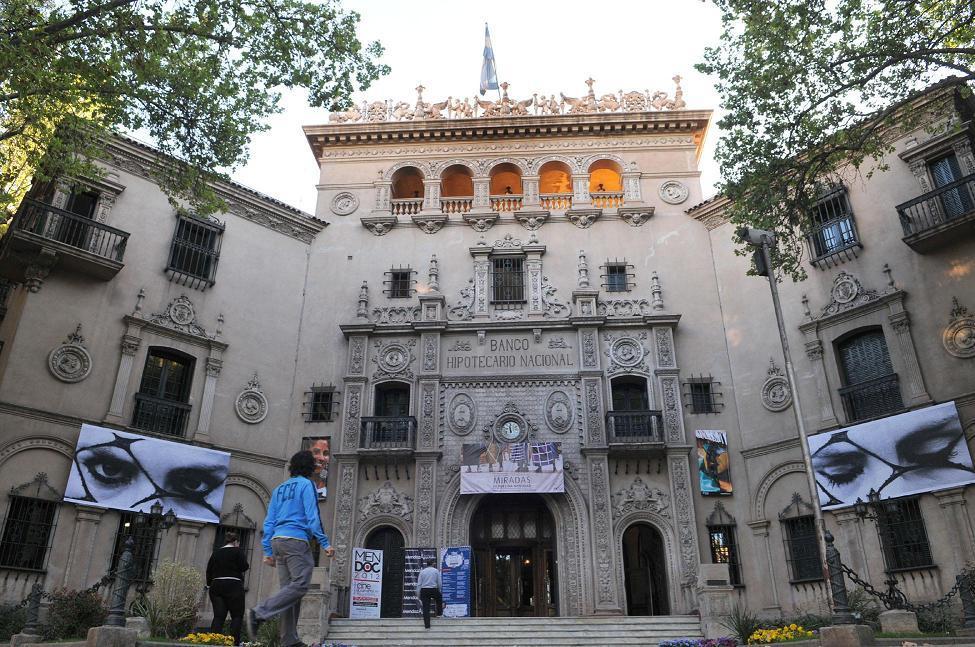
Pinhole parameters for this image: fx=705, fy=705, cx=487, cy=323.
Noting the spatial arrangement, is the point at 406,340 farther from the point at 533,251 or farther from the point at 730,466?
the point at 730,466

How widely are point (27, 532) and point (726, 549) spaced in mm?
19270

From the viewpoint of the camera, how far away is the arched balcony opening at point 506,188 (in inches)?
1068

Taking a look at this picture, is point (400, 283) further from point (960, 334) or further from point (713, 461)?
point (960, 334)

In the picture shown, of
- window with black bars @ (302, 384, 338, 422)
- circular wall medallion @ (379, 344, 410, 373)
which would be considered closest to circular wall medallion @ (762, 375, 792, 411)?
circular wall medallion @ (379, 344, 410, 373)

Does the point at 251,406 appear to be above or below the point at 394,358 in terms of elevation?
below

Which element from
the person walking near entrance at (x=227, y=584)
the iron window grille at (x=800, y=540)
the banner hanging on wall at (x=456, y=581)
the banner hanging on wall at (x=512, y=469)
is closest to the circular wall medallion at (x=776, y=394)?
the iron window grille at (x=800, y=540)

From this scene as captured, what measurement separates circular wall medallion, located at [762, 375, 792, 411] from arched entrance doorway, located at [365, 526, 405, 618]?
1232cm

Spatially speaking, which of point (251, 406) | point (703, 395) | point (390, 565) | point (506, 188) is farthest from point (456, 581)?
point (506, 188)

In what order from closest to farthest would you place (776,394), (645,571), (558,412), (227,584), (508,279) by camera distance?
(227,584)
(645,571)
(776,394)
(558,412)
(508,279)

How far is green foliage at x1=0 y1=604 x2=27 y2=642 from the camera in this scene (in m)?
15.9

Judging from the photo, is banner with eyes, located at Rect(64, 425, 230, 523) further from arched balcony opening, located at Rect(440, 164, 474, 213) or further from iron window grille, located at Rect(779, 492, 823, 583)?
iron window grille, located at Rect(779, 492, 823, 583)

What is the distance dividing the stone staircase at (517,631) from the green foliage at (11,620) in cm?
691

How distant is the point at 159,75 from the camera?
53.1 ft

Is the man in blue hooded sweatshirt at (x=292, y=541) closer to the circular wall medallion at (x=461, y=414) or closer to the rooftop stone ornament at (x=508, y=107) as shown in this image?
the circular wall medallion at (x=461, y=414)
